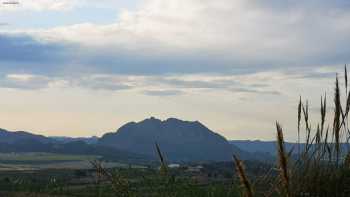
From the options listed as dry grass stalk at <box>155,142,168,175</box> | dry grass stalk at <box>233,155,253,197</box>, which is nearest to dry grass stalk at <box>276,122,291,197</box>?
dry grass stalk at <box>233,155,253,197</box>

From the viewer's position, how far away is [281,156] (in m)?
4.34

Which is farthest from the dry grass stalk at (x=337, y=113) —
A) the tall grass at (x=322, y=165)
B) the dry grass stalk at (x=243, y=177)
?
the dry grass stalk at (x=243, y=177)

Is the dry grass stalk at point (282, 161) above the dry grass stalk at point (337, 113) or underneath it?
underneath

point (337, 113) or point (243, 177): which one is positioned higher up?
point (337, 113)

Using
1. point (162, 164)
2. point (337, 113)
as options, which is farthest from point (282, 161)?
point (337, 113)

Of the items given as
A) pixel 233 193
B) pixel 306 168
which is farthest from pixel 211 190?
pixel 306 168

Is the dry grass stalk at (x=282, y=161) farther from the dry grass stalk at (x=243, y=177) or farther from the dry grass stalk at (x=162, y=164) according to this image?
the dry grass stalk at (x=162, y=164)

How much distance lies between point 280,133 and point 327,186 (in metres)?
2.87

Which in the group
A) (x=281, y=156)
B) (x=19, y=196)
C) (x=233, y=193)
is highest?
(x=281, y=156)

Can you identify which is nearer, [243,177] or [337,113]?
[243,177]

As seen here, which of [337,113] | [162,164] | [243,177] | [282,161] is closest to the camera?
[243,177]

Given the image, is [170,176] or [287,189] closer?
[287,189]

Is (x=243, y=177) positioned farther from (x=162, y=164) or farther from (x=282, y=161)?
(x=162, y=164)

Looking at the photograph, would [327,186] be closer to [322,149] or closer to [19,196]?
[322,149]
